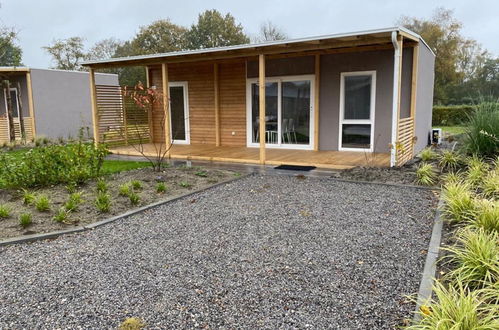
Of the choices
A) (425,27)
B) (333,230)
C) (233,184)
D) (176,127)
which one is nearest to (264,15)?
(425,27)

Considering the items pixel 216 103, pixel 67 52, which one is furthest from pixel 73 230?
pixel 67 52

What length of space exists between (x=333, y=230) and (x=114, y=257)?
2.15 metres

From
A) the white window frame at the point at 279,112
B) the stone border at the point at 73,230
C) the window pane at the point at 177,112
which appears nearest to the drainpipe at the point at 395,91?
the white window frame at the point at 279,112

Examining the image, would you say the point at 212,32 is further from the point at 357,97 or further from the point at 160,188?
the point at 160,188

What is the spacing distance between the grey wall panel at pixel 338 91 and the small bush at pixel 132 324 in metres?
7.75

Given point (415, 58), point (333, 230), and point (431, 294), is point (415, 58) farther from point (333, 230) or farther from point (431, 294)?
point (431, 294)

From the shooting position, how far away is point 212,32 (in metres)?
30.3

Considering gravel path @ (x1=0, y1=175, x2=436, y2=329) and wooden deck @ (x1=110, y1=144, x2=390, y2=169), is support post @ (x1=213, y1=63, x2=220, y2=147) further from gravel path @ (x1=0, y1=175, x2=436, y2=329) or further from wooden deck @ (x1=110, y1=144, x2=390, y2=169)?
gravel path @ (x1=0, y1=175, x2=436, y2=329)

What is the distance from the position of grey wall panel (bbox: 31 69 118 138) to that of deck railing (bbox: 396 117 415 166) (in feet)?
36.7

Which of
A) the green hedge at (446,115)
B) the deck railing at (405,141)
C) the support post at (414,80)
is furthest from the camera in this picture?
the green hedge at (446,115)

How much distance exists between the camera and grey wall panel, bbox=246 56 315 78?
9719mm

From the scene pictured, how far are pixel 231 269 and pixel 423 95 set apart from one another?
828 cm

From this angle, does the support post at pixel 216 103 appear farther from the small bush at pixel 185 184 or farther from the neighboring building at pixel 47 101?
the neighboring building at pixel 47 101

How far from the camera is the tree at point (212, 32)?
30362 millimetres
